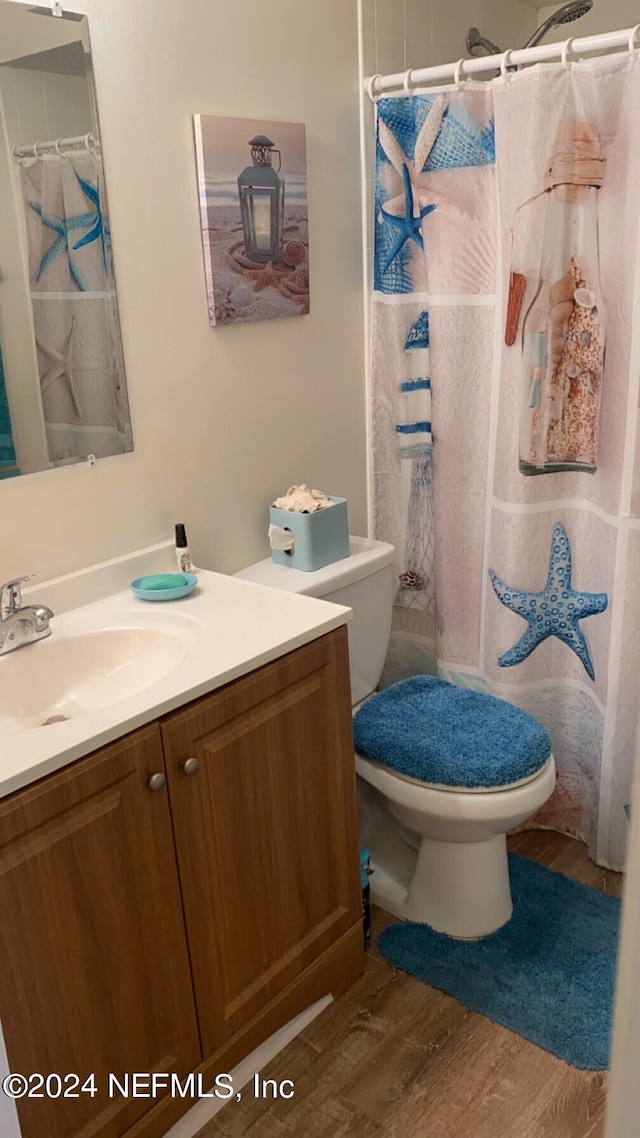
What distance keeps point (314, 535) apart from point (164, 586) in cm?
37

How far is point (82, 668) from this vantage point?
5.47ft

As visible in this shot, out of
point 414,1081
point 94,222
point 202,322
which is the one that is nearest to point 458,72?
point 202,322

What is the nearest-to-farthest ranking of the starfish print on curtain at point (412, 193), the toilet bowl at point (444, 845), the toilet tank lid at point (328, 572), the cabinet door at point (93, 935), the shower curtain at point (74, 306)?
the cabinet door at point (93, 935)
the shower curtain at point (74, 306)
the toilet bowl at point (444, 845)
the toilet tank lid at point (328, 572)
the starfish print on curtain at point (412, 193)

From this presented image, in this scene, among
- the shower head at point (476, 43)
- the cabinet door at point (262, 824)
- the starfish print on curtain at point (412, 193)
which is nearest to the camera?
the cabinet door at point (262, 824)

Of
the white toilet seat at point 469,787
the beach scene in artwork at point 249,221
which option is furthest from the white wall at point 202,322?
the white toilet seat at point 469,787

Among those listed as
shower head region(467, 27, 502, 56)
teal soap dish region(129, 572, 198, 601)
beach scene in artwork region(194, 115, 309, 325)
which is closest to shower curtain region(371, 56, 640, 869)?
beach scene in artwork region(194, 115, 309, 325)

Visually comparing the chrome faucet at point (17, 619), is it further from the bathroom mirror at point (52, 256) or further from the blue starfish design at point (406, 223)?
the blue starfish design at point (406, 223)

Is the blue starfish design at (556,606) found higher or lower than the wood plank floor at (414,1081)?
higher

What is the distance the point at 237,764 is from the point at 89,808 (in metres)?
0.29

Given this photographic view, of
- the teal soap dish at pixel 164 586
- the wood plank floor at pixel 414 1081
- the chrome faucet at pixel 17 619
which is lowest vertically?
the wood plank floor at pixel 414 1081

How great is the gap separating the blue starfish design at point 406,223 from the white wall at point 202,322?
3.9 inches

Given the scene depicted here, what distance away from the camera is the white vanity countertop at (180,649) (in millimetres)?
1292

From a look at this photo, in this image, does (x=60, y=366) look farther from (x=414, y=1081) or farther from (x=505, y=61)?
(x=414, y=1081)

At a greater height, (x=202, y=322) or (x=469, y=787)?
(x=202, y=322)
